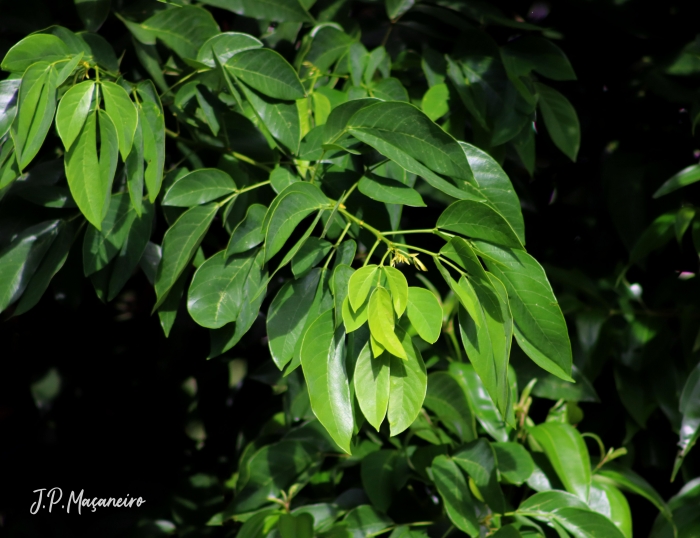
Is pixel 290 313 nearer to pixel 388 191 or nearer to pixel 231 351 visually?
pixel 388 191

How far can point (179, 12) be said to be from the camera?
30.2 inches

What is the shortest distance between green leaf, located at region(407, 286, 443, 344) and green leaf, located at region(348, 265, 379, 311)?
0.04m

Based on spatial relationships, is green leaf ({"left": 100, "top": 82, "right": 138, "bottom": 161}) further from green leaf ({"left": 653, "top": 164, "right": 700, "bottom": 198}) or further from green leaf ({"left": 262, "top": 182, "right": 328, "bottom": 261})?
green leaf ({"left": 653, "top": 164, "right": 700, "bottom": 198})

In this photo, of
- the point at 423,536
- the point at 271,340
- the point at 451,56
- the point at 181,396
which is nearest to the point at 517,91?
the point at 451,56

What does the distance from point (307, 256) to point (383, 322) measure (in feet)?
0.47

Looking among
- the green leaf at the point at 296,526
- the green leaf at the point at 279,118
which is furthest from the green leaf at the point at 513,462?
the green leaf at the point at 279,118

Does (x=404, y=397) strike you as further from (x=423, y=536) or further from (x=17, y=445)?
(x=17, y=445)

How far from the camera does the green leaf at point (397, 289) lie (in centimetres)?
50

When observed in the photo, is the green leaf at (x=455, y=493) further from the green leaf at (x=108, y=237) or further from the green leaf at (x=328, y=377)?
the green leaf at (x=108, y=237)

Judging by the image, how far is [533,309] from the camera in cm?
57

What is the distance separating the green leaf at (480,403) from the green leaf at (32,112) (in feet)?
2.10

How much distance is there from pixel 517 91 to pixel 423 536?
2.01ft

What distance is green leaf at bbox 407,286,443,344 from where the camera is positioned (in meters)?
0.52

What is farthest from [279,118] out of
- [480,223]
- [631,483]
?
[631,483]
